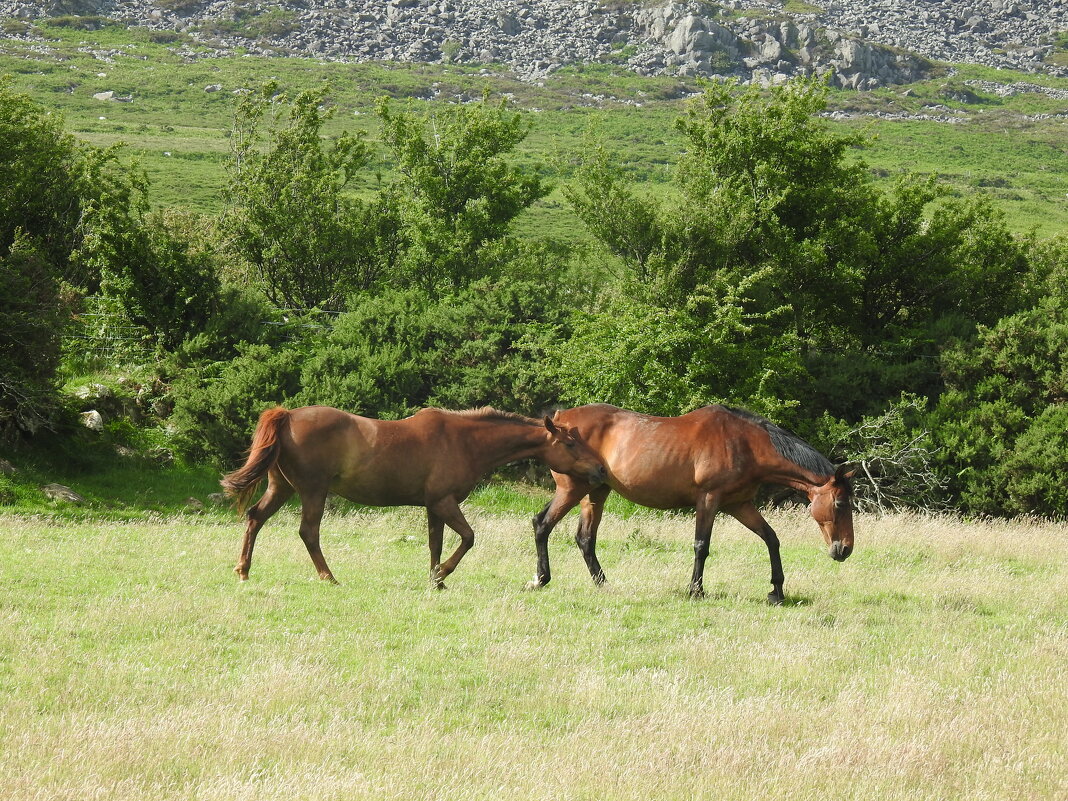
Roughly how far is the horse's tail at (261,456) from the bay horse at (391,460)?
0.01 m

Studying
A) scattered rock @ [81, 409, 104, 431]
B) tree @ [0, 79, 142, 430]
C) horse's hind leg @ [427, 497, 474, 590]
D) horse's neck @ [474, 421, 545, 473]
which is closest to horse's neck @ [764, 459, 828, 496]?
horse's neck @ [474, 421, 545, 473]

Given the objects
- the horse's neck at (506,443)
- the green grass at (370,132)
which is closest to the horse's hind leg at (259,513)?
the horse's neck at (506,443)

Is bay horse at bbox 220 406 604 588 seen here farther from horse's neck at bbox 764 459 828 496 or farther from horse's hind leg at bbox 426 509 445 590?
horse's neck at bbox 764 459 828 496

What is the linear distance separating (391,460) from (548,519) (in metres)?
2.13

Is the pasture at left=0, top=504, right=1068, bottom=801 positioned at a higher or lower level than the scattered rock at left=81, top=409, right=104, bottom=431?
higher

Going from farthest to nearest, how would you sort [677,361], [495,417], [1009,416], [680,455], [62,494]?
[1009,416] → [677,361] → [62,494] → [495,417] → [680,455]

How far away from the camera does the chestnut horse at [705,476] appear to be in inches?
480

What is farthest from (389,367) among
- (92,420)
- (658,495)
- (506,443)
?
(658,495)

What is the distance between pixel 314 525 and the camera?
12320 mm

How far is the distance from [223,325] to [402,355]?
16.7ft

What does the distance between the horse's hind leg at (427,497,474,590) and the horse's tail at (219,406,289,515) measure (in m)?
2.00

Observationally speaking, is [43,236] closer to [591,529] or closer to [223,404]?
[223,404]

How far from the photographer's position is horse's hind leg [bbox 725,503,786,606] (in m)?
12.1

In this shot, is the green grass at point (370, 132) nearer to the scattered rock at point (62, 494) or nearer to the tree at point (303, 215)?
the tree at point (303, 215)
